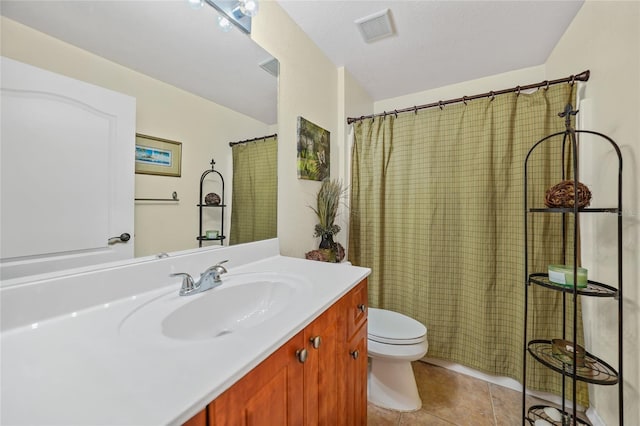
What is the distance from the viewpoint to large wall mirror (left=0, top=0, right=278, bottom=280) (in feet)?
2.18

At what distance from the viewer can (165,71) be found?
3.00ft

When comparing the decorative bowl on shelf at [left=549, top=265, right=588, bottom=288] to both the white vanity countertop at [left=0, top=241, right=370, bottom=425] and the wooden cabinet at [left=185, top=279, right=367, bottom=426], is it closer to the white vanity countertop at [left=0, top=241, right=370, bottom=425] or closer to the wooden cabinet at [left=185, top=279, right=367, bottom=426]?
the wooden cabinet at [left=185, top=279, right=367, bottom=426]

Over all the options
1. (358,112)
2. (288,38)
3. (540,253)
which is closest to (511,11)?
(358,112)

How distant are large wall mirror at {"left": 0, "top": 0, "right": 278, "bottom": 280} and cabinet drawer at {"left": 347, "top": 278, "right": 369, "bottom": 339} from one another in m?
0.62

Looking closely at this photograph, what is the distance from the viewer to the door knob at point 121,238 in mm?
786

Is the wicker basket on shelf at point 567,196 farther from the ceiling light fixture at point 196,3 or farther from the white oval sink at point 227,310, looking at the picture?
the ceiling light fixture at point 196,3

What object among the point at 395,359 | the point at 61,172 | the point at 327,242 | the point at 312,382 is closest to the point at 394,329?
the point at 395,359

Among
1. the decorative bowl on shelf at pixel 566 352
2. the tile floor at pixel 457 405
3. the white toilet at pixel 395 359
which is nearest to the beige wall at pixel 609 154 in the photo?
the decorative bowl on shelf at pixel 566 352

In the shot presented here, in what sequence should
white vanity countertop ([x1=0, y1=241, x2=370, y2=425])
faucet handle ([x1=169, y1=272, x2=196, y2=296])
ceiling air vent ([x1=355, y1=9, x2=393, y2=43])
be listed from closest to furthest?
white vanity countertop ([x1=0, y1=241, x2=370, y2=425])
faucet handle ([x1=169, y1=272, x2=196, y2=296])
ceiling air vent ([x1=355, y1=9, x2=393, y2=43])

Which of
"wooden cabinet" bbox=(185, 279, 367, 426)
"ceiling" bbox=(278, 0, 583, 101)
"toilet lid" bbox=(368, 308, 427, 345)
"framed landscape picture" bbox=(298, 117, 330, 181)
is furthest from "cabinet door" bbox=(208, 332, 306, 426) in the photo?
"ceiling" bbox=(278, 0, 583, 101)

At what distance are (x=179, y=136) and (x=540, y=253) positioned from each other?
2.01 metres

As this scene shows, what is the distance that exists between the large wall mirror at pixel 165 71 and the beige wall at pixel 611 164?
1.64m

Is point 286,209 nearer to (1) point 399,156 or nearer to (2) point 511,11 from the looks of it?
(1) point 399,156

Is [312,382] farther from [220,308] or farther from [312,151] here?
[312,151]
